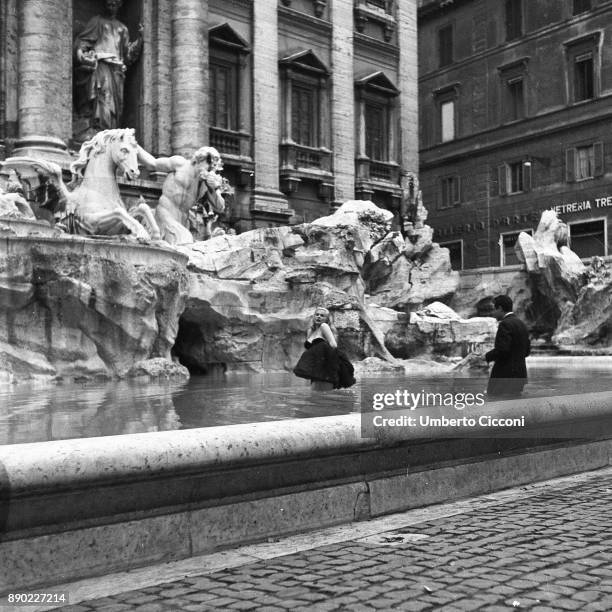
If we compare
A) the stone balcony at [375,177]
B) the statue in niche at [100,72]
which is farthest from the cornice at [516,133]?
the statue in niche at [100,72]

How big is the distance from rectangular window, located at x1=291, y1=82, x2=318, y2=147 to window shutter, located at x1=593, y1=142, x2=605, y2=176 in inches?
516

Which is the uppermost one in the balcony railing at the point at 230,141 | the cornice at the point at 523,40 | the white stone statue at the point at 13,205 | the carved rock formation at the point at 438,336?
the cornice at the point at 523,40

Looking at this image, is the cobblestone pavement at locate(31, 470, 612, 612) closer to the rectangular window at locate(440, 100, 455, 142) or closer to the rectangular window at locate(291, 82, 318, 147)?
the rectangular window at locate(291, 82, 318, 147)

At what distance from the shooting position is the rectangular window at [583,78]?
3706cm

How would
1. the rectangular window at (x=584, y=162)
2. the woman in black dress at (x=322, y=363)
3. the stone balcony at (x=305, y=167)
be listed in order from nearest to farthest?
the woman in black dress at (x=322, y=363)
the stone balcony at (x=305, y=167)
the rectangular window at (x=584, y=162)

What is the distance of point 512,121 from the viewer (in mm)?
40250

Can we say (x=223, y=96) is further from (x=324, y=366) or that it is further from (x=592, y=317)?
(x=324, y=366)

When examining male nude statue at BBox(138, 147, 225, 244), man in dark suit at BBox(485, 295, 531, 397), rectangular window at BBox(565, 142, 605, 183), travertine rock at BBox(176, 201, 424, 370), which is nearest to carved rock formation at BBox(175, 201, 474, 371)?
travertine rock at BBox(176, 201, 424, 370)

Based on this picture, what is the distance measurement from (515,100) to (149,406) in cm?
3543

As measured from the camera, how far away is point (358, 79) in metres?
31.9

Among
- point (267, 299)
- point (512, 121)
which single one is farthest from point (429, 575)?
point (512, 121)

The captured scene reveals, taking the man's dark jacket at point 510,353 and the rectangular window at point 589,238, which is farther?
the rectangular window at point 589,238

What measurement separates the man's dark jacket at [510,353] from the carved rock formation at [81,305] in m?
6.89

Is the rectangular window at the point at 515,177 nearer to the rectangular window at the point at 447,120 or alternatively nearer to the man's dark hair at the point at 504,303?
the rectangular window at the point at 447,120
